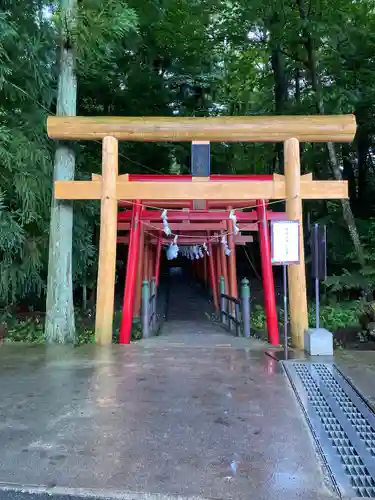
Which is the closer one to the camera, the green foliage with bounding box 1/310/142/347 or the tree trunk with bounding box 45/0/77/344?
the tree trunk with bounding box 45/0/77/344

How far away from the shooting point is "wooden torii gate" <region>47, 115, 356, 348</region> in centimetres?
679

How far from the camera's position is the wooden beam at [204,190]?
22.6ft

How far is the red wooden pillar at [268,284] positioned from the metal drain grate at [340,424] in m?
2.29

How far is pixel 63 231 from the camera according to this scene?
279 inches

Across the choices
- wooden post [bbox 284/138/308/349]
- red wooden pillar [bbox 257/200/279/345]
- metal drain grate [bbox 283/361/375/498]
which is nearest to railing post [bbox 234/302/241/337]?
red wooden pillar [bbox 257/200/279/345]

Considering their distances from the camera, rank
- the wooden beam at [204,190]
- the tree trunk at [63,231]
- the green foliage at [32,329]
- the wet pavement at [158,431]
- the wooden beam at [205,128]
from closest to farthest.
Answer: the wet pavement at [158,431]
the wooden beam at [205,128]
the wooden beam at [204,190]
the tree trunk at [63,231]
the green foliage at [32,329]

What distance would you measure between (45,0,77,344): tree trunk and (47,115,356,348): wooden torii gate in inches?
17.8

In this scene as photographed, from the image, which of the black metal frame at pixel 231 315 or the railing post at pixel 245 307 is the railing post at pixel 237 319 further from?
the railing post at pixel 245 307

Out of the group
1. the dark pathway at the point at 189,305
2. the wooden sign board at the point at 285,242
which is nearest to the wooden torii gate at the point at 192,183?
the wooden sign board at the point at 285,242

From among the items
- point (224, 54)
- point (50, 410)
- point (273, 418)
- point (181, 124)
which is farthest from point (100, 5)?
point (224, 54)

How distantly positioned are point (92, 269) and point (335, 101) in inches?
335

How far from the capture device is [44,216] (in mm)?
8055

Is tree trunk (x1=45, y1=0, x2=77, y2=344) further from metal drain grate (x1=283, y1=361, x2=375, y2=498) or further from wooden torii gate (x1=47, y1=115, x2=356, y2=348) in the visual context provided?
metal drain grate (x1=283, y1=361, x2=375, y2=498)

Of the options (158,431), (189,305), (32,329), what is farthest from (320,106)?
(158,431)
